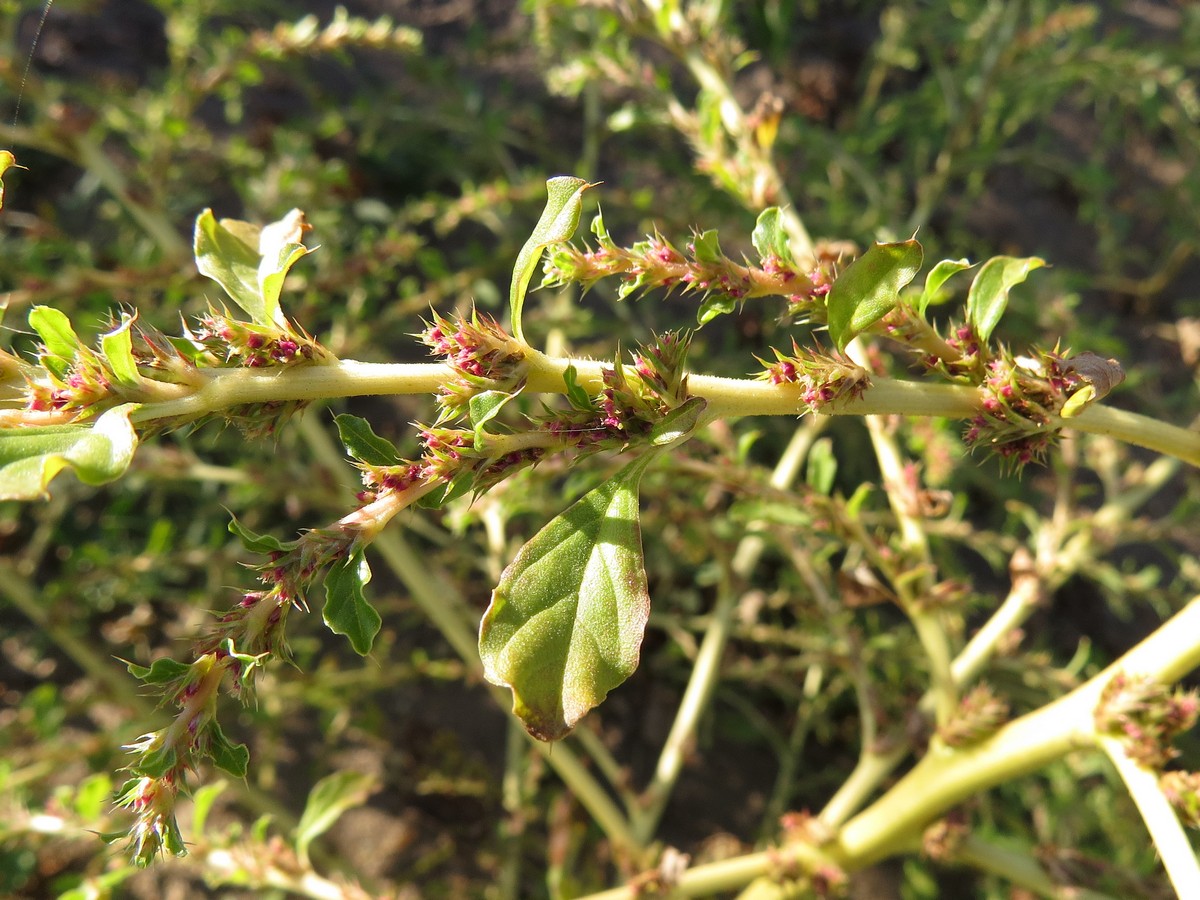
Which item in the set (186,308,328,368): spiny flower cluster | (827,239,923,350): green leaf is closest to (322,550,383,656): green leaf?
(186,308,328,368): spiny flower cluster

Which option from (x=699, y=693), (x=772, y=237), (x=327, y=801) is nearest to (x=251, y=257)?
(x=772, y=237)

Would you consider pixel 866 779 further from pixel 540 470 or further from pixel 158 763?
pixel 158 763

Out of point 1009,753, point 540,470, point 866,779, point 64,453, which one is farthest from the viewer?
point 866,779

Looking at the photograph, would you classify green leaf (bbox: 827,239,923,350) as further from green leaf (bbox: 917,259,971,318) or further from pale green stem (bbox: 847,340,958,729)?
pale green stem (bbox: 847,340,958,729)

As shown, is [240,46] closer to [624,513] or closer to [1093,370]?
[624,513]

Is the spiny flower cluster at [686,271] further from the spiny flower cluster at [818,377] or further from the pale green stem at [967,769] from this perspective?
the pale green stem at [967,769]

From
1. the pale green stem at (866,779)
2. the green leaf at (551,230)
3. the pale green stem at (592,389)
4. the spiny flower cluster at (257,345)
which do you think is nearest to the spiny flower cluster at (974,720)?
the pale green stem at (866,779)
